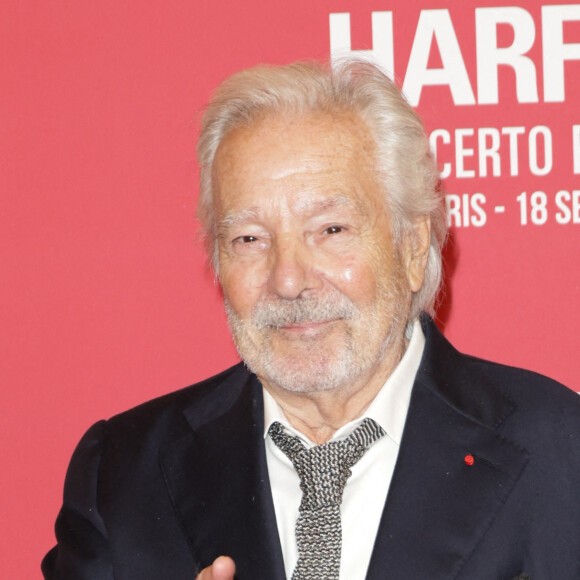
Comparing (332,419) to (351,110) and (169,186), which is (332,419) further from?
(169,186)

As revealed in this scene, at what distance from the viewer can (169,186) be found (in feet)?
7.11

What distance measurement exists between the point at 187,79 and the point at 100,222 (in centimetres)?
34

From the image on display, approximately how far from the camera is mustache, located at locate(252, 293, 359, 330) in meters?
1.67

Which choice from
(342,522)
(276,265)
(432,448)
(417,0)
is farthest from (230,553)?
(417,0)

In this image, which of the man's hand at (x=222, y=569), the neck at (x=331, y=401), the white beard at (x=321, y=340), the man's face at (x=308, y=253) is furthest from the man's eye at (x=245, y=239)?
the man's hand at (x=222, y=569)

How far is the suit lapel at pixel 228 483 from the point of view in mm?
1685

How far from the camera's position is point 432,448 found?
1705mm

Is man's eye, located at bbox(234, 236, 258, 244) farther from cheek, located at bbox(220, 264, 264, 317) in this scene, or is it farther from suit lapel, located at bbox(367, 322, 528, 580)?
suit lapel, located at bbox(367, 322, 528, 580)

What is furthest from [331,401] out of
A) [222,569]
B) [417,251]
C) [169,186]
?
[169,186]

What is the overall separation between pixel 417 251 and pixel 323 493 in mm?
461

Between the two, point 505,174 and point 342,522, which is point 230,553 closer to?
point 342,522

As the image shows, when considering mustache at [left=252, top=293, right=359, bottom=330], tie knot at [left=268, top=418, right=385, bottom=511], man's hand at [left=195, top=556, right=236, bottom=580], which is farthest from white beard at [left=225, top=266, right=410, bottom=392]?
man's hand at [left=195, top=556, right=236, bottom=580]

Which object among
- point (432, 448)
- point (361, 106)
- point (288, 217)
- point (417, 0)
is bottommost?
point (432, 448)

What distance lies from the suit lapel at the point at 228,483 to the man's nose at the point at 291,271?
0.95 feet
